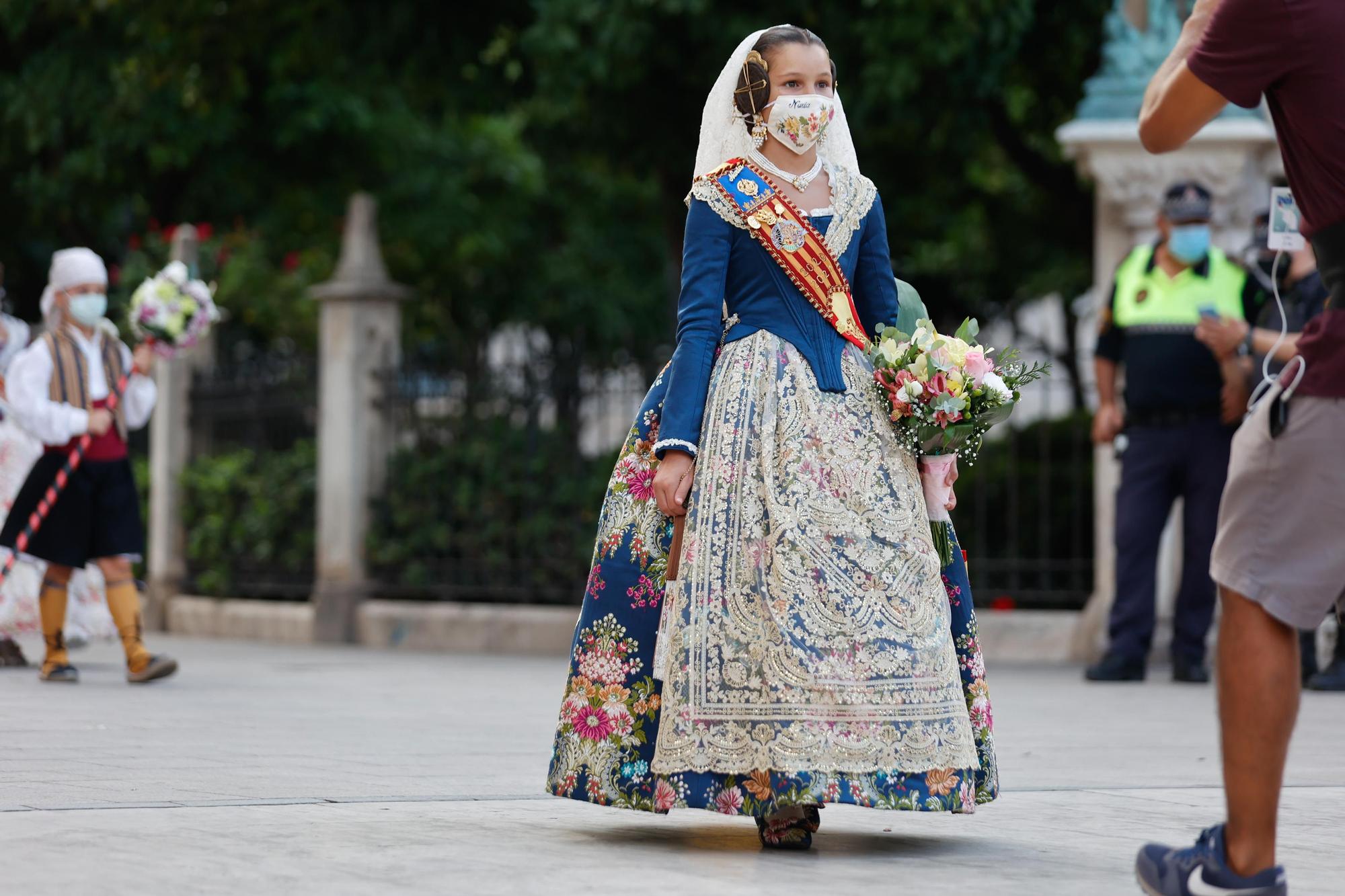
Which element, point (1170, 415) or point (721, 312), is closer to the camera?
point (721, 312)

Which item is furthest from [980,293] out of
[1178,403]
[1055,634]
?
[1178,403]

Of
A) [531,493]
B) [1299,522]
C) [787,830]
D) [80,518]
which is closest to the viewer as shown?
[1299,522]

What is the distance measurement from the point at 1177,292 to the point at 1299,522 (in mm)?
6387

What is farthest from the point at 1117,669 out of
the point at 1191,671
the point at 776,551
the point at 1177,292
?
the point at 776,551

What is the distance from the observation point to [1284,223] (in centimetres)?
561

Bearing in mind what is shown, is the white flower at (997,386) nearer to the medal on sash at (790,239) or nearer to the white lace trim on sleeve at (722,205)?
the medal on sash at (790,239)

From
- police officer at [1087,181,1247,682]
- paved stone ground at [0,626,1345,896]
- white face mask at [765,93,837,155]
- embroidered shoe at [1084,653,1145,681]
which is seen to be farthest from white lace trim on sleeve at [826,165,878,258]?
embroidered shoe at [1084,653,1145,681]

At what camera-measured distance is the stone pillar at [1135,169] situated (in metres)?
11.6

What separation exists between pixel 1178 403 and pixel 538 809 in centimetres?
533

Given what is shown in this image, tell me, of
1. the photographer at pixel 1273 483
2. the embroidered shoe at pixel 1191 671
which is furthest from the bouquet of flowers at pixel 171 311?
the photographer at pixel 1273 483

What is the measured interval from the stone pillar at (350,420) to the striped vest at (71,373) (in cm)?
390

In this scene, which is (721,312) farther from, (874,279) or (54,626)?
(54,626)

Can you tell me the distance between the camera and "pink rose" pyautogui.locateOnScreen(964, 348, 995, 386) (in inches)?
206

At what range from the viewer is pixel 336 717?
333 inches
